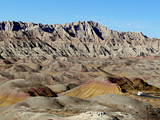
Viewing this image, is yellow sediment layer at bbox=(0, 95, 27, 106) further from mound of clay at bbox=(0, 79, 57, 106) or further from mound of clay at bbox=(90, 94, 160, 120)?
mound of clay at bbox=(90, 94, 160, 120)

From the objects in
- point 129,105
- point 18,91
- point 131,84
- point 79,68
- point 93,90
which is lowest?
point 129,105

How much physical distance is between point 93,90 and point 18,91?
21.7 m

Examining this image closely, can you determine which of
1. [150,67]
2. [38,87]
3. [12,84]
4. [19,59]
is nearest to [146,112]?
[38,87]

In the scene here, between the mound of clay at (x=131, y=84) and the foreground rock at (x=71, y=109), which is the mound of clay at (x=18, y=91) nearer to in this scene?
the foreground rock at (x=71, y=109)

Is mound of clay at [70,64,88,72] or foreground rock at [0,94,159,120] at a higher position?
mound of clay at [70,64,88,72]

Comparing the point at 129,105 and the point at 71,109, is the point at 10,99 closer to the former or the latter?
the point at 71,109

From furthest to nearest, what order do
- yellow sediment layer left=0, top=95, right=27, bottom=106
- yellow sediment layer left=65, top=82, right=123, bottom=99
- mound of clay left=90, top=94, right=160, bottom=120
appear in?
yellow sediment layer left=65, top=82, right=123, bottom=99, yellow sediment layer left=0, top=95, right=27, bottom=106, mound of clay left=90, top=94, right=160, bottom=120

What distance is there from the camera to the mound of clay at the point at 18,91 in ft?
205

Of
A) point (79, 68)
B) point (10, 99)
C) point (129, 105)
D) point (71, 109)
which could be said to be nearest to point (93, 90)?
point (10, 99)

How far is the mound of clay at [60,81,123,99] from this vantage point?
7041cm

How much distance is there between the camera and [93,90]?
72812mm

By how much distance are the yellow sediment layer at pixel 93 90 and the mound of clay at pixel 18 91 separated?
7526 millimetres

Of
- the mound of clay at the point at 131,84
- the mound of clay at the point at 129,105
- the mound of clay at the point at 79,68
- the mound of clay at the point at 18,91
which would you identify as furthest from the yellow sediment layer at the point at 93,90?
the mound of clay at the point at 79,68

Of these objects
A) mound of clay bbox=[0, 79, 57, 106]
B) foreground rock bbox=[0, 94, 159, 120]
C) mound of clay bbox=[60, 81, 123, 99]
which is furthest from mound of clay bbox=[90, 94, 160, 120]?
mound of clay bbox=[0, 79, 57, 106]
